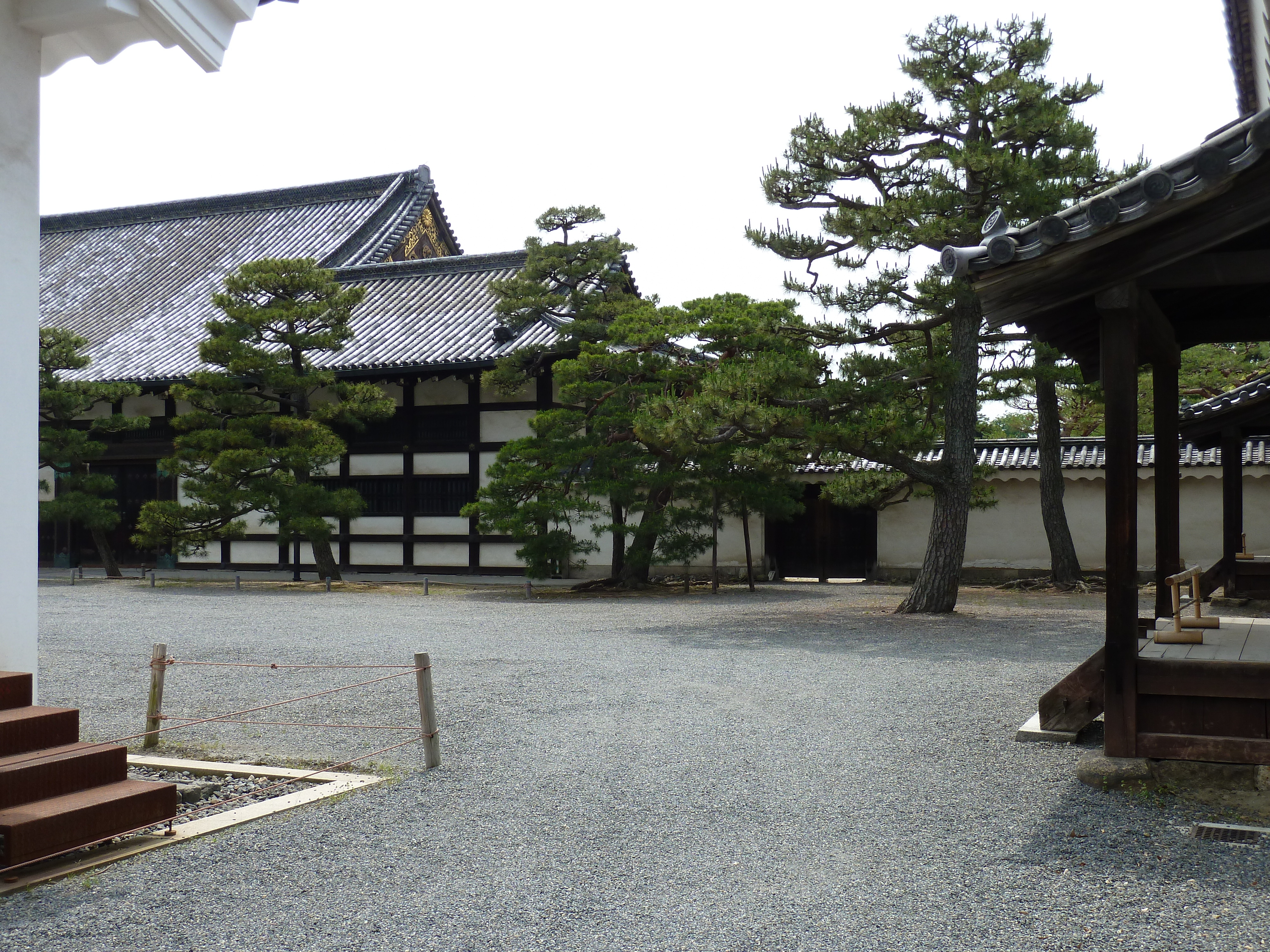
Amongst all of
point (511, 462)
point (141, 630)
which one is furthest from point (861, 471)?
point (141, 630)

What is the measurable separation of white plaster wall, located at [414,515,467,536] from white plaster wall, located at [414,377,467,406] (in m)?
2.10

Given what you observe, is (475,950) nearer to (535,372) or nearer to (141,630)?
(141,630)

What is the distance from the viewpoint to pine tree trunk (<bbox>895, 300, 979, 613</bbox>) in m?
12.9

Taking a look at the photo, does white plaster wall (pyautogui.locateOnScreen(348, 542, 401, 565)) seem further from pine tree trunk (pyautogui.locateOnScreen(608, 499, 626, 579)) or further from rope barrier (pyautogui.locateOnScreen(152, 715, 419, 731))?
rope barrier (pyautogui.locateOnScreen(152, 715, 419, 731))

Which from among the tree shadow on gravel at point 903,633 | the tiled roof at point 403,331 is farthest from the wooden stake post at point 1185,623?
the tiled roof at point 403,331

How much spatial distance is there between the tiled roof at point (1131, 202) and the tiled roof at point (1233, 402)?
809 cm

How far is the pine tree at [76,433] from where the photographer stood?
65.5 ft

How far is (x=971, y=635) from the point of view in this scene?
35.4ft

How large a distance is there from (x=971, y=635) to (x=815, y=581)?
970cm

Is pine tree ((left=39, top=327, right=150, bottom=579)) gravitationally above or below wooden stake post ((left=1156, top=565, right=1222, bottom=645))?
above

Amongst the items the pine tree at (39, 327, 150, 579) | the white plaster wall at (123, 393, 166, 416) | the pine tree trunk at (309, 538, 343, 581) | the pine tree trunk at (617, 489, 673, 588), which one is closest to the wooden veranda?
the pine tree trunk at (617, 489, 673, 588)

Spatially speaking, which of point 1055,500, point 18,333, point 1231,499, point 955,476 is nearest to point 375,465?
point 955,476

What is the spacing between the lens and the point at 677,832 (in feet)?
14.4

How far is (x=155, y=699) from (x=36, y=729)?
197 centimetres
